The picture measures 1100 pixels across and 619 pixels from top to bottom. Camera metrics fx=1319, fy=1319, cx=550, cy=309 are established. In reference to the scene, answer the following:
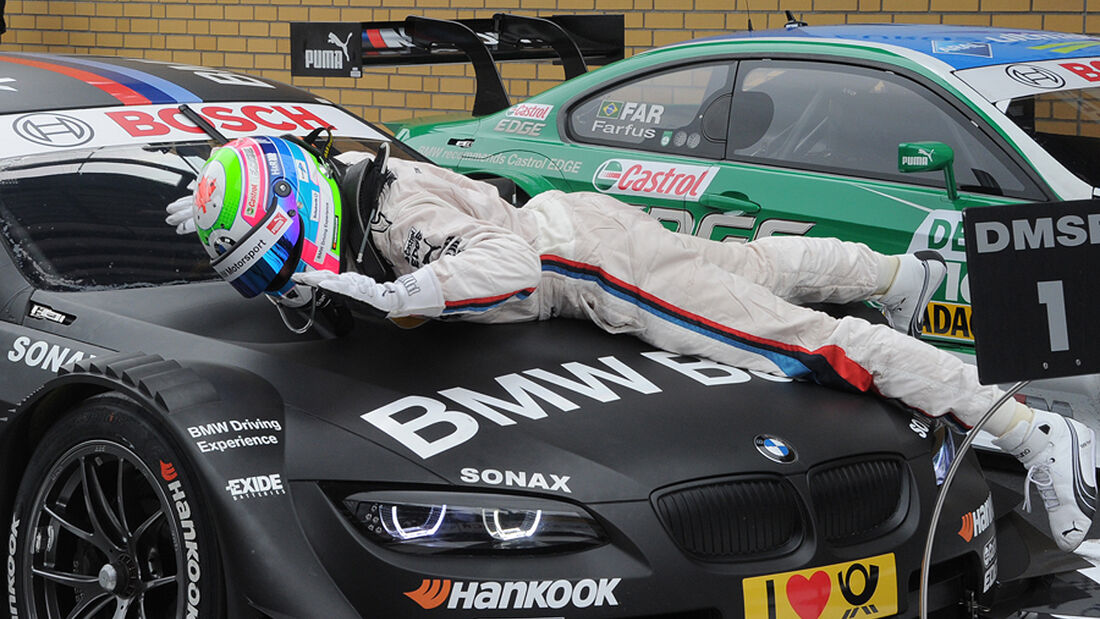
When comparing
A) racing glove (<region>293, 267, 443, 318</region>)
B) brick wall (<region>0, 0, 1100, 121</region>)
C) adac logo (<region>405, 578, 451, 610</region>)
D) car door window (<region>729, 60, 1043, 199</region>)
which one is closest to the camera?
adac logo (<region>405, 578, 451, 610</region>)

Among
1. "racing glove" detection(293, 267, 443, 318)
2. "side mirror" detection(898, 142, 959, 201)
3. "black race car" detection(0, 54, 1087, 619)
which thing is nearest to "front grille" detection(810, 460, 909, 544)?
"black race car" detection(0, 54, 1087, 619)

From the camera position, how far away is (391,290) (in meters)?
2.90

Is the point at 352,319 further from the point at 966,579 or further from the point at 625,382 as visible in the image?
the point at 966,579

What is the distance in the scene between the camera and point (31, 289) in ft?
10.6

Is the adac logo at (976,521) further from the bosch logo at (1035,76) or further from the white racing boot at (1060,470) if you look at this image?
the bosch logo at (1035,76)

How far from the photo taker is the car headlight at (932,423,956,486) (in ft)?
9.89

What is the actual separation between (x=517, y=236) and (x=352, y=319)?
17.9 inches

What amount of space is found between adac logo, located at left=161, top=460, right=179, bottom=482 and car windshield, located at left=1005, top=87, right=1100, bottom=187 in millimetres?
3344

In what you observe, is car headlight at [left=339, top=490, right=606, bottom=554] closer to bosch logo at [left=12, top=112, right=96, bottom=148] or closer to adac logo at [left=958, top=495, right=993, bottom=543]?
adac logo at [left=958, top=495, right=993, bottom=543]

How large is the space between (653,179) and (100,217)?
2729mm

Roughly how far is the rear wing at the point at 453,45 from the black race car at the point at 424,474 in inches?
120

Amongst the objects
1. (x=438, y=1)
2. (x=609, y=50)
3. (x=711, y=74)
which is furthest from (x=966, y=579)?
(x=438, y=1)

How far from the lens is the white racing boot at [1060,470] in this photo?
3.18 metres

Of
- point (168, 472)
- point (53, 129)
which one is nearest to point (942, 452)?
point (168, 472)
